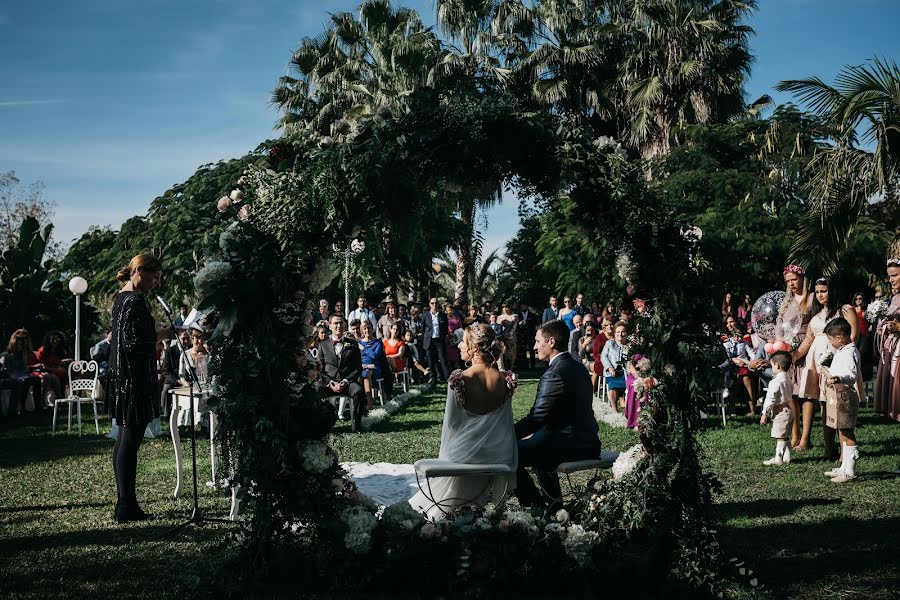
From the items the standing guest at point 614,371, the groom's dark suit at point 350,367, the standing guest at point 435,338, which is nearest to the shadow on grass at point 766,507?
the standing guest at point 614,371

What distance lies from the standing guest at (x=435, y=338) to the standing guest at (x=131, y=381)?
43.7ft

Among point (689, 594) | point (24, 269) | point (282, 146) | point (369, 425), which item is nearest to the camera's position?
point (689, 594)

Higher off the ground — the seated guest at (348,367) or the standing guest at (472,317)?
the standing guest at (472,317)

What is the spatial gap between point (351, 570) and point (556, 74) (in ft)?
88.6

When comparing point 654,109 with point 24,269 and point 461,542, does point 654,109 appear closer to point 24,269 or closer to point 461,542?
point 24,269

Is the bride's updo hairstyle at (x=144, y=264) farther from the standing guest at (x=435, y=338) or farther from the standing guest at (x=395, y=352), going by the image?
the standing guest at (x=435, y=338)

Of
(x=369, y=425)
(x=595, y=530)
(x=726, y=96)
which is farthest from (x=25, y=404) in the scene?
(x=726, y=96)

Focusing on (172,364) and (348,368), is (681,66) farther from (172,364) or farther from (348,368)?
(172,364)

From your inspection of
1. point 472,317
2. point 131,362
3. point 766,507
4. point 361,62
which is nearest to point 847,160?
point 766,507

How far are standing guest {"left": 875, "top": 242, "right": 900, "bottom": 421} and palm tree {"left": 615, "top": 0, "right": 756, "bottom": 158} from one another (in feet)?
55.7

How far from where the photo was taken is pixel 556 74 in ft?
98.5

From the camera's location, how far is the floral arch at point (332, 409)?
532cm

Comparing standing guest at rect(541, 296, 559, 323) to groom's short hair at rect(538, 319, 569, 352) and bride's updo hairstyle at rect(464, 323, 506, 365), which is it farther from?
bride's updo hairstyle at rect(464, 323, 506, 365)

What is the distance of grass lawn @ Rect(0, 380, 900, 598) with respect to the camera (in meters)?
5.39
